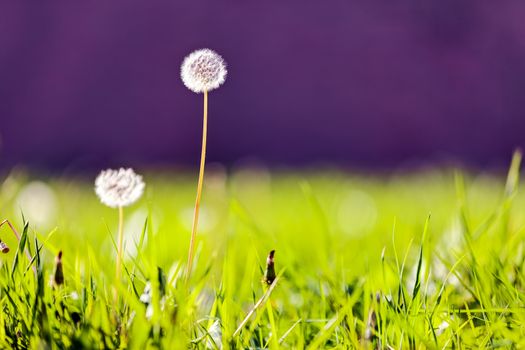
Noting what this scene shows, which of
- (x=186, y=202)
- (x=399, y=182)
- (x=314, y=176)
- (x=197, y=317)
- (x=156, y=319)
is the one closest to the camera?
(x=156, y=319)

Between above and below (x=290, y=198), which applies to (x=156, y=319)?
above

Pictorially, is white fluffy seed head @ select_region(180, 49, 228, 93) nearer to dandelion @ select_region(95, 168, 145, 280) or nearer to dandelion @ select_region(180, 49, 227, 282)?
dandelion @ select_region(180, 49, 227, 282)

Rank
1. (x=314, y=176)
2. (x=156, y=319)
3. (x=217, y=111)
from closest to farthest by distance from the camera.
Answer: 1. (x=156, y=319)
2. (x=314, y=176)
3. (x=217, y=111)

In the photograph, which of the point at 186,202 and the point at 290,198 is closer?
the point at 186,202

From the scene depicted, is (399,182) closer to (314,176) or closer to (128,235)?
(314,176)

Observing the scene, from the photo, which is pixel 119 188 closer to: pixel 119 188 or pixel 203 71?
pixel 119 188

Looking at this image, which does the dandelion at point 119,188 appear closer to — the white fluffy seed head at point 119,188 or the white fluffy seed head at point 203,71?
the white fluffy seed head at point 119,188

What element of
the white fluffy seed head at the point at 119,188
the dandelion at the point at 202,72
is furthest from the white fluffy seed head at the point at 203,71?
the white fluffy seed head at the point at 119,188

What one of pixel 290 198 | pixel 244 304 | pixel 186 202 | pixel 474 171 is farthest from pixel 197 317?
pixel 474 171
